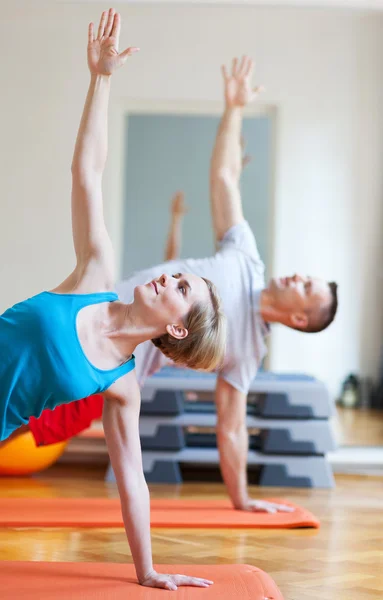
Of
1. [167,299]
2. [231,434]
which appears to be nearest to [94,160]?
[167,299]

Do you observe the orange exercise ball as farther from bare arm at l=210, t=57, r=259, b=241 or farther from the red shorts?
bare arm at l=210, t=57, r=259, b=241

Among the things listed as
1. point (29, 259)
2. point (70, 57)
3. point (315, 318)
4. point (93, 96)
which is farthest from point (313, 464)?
point (70, 57)

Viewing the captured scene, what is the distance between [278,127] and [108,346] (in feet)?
12.9

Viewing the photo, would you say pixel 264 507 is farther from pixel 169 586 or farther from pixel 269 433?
pixel 169 586

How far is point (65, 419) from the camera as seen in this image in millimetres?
2543

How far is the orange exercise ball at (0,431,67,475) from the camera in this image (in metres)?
3.46

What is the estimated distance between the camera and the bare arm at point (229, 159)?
2.97m

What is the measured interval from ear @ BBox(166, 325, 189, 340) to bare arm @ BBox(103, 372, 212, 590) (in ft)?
0.49

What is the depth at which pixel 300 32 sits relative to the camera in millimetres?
5047

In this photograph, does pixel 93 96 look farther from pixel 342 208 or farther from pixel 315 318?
pixel 342 208

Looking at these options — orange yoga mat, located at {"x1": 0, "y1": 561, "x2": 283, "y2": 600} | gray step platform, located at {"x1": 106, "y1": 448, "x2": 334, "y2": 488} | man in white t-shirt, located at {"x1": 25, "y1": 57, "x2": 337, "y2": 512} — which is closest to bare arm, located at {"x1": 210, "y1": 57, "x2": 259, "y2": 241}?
man in white t-shirt, located at {"x1": 25, "y1": 57, "x2": 337, "y2": 512}

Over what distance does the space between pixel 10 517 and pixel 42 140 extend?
2287 mm

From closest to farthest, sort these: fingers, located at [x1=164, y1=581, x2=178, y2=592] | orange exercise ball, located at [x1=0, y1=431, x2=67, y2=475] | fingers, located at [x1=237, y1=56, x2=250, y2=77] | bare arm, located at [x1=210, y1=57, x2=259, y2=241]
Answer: fingers, located at [x1=164, y1=581, x2=178, y2=592], bare arm, located at [x1=210, y1=57, x2=259, y2=241], fingers, located at [x1=237, y1=56, x2=250, y2=77], orange exercise ball, located at [x1=0, y1=431, x2=67, y2=475]

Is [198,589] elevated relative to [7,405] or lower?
lower
